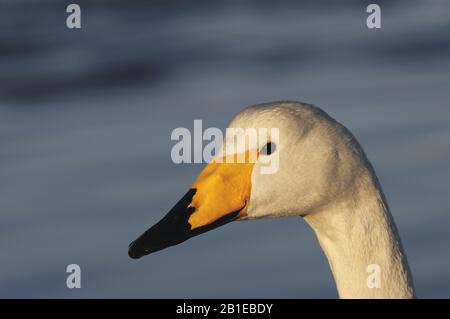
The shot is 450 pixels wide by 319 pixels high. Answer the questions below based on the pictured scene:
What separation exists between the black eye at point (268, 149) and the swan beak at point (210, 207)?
13 centimetres

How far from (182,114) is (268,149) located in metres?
5.74

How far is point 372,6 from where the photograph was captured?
1733cm

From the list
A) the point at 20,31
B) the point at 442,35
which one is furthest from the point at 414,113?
the point at 20,31

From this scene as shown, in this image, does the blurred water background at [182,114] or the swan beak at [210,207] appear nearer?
the swan beak at [210,207]

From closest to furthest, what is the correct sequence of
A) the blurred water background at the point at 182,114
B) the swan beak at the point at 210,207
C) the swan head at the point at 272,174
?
the swan head at the point at 272,174 → the swan beak at the point at 210,207 → the blurred water background at the point at 182,114

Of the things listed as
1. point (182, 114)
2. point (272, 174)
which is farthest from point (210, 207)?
point (182, 114)

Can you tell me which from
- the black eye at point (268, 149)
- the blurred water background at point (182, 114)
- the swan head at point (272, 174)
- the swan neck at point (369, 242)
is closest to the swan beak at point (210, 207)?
the swan head at point (272, 174)

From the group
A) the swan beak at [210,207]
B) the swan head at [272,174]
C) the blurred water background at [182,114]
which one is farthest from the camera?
the blurred water background at [182,114]

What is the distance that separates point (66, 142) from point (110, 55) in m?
4.25

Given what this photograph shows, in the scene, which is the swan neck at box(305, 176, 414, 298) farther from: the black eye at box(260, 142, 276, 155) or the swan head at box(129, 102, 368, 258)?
the black eye at box(260, 142, 276, 155)

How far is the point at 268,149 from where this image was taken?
6906 millimetres

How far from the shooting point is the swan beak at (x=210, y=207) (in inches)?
276

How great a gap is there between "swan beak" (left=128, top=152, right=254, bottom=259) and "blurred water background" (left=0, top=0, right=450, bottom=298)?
2.99 metres

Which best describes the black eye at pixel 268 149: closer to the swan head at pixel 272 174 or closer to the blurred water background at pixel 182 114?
the swan head at pixel 272 174
